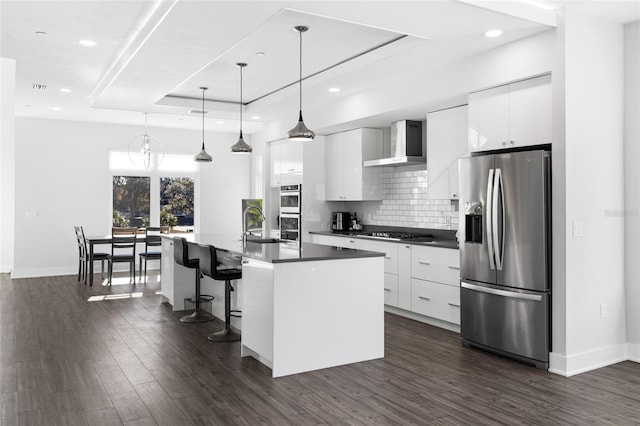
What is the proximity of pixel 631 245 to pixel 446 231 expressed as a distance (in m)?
2.15

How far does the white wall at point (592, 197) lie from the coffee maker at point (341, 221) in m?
4.00

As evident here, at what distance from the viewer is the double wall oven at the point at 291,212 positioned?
7.54 metres

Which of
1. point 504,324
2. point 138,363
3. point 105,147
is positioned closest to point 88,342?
point 138,363

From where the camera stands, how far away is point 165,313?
602 centimetres

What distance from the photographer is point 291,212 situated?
305 inches

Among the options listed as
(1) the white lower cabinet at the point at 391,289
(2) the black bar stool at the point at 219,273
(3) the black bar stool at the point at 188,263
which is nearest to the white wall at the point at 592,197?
(1) the white lower cabinet at the point at 391,289

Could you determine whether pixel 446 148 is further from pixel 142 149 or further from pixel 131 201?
pixel 131 201

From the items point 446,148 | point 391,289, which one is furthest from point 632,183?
point 391,289

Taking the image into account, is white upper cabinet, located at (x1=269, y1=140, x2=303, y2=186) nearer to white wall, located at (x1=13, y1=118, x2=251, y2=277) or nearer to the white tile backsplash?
the white tile backsplash

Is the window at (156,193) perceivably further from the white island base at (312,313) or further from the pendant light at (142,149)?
the white island base at (312,313)

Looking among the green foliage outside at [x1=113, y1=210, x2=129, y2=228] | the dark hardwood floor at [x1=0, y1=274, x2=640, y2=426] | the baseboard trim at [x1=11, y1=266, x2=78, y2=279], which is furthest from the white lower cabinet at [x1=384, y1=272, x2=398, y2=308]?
the baseboard trim at [x1=11, y1=266, x2=78, y2=279]

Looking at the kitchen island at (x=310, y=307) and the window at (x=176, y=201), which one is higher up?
the window at (x=176, y=201)

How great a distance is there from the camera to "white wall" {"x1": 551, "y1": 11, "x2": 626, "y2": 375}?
3871 millimetres

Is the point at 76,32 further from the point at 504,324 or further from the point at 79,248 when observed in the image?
the point at 79,248
